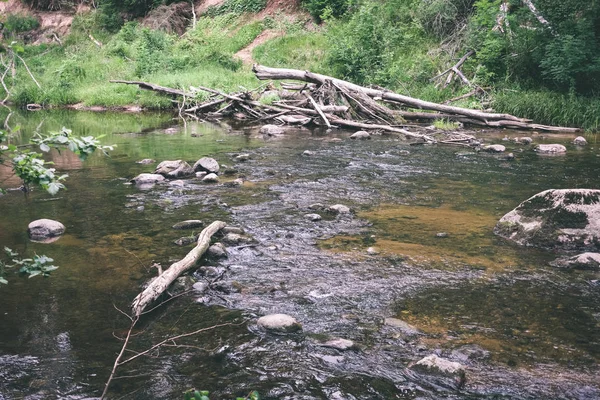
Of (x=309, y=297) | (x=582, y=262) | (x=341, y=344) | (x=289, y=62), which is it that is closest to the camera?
(x=341, y=344)

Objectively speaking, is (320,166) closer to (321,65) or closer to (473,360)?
(473,360)

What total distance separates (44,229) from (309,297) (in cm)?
337

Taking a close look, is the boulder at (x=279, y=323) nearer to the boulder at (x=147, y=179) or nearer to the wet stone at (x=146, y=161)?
the boulder at (x=147, y=179)

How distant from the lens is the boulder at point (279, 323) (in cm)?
391

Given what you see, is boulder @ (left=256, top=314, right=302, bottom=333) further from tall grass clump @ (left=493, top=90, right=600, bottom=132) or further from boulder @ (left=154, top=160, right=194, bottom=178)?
tall grass clump @ (left=493, top=90, right=600, bottom=132)

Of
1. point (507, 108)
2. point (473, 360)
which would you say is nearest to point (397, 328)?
point (473, 360)

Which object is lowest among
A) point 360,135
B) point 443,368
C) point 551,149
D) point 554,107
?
point 360,135

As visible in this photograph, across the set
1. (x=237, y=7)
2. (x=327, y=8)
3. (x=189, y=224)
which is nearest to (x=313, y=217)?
(x=189, y=224)

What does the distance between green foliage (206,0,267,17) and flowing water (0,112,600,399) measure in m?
24.0

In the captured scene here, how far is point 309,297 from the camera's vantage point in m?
4.48

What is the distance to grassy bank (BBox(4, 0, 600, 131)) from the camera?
1579 cm

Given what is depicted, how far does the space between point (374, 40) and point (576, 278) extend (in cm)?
1542

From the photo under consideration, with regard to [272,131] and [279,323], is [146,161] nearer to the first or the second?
[272,131]

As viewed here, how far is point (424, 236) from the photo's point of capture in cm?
607
